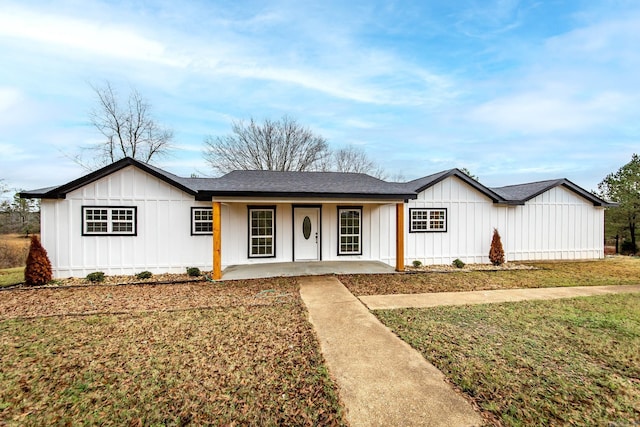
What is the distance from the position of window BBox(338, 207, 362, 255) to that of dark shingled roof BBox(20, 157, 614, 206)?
1.33 m

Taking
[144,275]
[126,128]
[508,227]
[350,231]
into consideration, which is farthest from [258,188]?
[126,128]

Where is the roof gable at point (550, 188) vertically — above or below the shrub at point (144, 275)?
above

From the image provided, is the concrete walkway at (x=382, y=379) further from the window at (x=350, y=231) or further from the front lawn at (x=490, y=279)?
the window at (x=350, y=231)

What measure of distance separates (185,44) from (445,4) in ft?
34.3

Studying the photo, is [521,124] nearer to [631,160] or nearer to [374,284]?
[631,160]

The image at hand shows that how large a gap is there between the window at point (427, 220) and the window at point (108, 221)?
10.4m

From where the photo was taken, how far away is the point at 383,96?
16359 mm

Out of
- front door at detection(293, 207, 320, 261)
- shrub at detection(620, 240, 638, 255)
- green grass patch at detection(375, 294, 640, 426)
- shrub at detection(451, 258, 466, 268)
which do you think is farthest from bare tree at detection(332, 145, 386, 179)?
green grass patch at detection(375, 294, 640, 426)

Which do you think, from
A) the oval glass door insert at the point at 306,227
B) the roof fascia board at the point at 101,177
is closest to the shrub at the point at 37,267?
the roof fascia board at the point at 101,177

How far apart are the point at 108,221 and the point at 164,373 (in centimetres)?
785

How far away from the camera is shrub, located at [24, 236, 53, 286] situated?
7.89 meters

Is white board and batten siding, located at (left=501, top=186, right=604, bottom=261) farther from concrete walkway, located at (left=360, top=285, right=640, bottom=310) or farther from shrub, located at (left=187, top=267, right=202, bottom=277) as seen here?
shrub, located at (left=187, top=267, right=202, bottom=277)

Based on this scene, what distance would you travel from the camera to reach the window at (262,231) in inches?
411

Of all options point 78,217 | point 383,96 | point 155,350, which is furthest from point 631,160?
point 78,217
